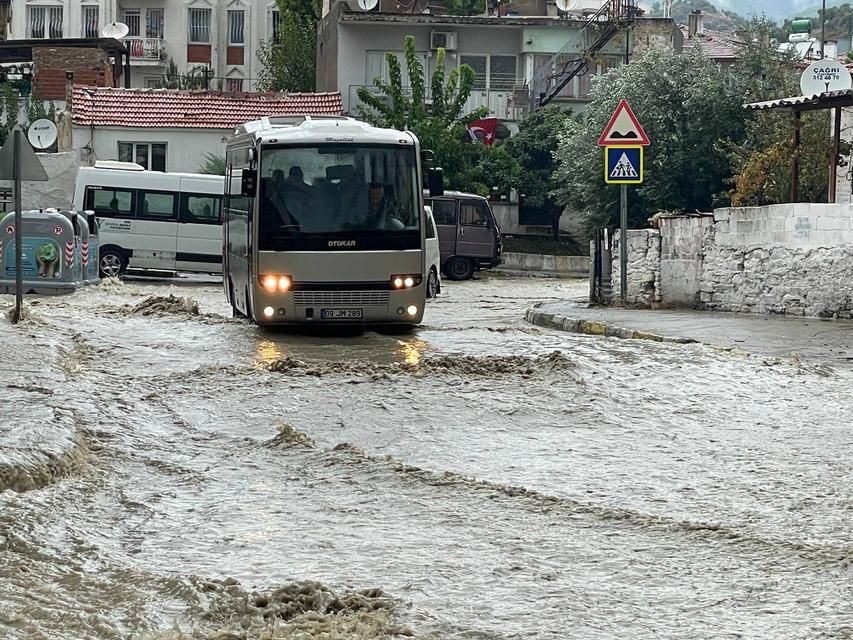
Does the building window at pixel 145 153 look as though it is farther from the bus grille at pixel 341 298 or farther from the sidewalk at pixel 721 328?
the bus grille at pixel 341 298

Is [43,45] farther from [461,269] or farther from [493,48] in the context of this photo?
[461,269]

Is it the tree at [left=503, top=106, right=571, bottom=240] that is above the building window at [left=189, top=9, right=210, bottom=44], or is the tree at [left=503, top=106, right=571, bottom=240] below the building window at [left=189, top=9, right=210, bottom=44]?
below

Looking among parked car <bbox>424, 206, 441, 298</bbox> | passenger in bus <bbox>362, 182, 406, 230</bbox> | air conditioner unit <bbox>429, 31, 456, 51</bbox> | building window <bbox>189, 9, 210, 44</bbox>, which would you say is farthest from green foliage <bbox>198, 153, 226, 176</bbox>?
building window <bbox>189, 9, 210, 44</bbox>

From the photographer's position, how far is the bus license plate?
17.2 m

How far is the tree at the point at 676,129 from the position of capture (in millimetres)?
36156

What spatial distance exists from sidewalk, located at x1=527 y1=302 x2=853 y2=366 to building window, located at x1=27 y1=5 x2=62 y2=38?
56142 millimetres

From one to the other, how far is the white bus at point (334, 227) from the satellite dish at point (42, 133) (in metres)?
25.7

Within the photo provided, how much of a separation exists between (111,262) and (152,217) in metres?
1.37

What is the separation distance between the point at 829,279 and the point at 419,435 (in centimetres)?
1014

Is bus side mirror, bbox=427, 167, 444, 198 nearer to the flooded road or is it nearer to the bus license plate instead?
the bus license plate

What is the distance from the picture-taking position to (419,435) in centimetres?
975

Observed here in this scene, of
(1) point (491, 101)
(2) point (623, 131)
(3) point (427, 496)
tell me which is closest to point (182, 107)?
(1) point (491, 101)

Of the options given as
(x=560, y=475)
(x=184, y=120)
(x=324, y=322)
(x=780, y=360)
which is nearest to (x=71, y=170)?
(x=184, y=120)

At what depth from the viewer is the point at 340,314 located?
1716 cm
